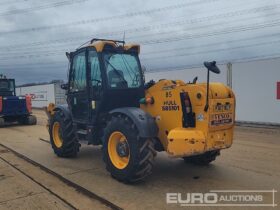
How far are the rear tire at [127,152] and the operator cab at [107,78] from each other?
0.73 metres

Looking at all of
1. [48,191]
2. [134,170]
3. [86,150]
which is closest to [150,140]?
[134,170]

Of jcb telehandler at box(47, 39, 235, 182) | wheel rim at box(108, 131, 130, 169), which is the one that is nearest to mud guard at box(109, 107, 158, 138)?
jcb telehandler at box(47, 39, 235, 182)

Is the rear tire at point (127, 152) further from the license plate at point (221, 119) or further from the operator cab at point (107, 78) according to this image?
the license plate at point (221, 119)

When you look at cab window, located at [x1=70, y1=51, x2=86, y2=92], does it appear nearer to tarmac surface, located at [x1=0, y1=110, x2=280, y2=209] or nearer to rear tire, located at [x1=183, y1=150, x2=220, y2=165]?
tarmac surface, located at [x1=0, y1=110, x2=280, y2=209]

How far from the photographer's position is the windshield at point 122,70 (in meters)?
7.14

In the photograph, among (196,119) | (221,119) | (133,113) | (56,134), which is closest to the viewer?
(196,119)

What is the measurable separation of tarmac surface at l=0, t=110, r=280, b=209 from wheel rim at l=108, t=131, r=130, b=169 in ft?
1.13

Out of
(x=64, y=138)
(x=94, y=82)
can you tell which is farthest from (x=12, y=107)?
(x=94, y=82)

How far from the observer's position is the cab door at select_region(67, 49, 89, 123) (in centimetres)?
764

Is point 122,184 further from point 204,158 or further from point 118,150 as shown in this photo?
point 204,158

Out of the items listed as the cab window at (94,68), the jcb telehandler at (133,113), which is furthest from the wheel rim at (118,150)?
the cab window at (94,68)

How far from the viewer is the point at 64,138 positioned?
27.2ft

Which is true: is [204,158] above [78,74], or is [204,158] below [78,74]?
below

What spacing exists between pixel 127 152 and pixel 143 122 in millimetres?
719
